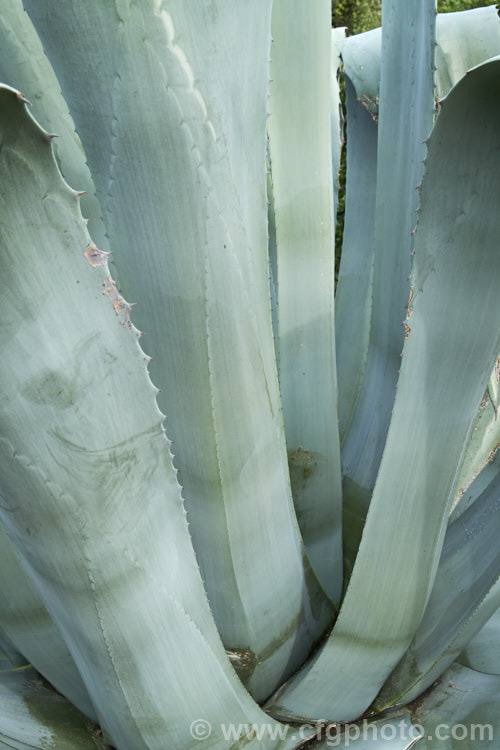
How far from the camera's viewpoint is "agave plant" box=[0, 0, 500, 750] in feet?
2.68

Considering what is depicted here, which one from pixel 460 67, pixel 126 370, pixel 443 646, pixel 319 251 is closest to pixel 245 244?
pixel 126 370

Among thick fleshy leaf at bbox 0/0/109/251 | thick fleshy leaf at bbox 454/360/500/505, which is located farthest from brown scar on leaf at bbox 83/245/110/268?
thick fleshy leaf at bbox 454/360/500/505

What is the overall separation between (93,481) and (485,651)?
82cm

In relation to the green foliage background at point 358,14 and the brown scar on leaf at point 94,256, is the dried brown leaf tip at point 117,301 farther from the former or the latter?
the green foliage background at point 358,14

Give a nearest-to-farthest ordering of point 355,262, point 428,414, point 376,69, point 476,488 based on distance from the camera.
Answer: point 428,414 → point 476,488 → point 376,69 → point 355,262

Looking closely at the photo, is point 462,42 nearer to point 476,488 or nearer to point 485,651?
point 476,488

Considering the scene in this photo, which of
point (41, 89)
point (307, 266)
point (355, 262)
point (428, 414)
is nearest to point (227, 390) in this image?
point (428, 414)

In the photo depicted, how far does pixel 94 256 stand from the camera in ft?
2.56

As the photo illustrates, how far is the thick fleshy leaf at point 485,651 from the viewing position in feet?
4.15

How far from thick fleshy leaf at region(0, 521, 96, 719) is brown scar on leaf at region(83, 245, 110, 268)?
0.57m

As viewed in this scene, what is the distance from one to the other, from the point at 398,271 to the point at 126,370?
0.71 m

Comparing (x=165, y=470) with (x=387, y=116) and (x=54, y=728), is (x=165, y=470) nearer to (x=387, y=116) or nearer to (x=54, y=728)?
(x=54, y=728)

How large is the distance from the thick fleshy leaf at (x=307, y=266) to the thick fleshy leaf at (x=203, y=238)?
25 centimetres

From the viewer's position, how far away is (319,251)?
1369 millimetres
